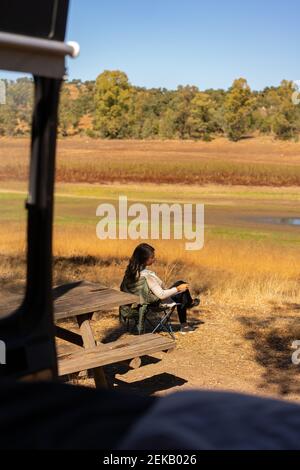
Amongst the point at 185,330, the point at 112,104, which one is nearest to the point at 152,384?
the point at 185,330

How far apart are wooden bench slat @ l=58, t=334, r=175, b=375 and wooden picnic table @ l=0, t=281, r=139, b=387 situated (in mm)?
178

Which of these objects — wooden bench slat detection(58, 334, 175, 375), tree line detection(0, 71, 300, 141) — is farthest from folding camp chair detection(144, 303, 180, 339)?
tree line detection(0, 71, 300, 141)

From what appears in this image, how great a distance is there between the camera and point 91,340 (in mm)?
6145

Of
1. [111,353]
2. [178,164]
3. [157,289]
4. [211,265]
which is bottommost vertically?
[211,265]

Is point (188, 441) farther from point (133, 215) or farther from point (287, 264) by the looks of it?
point (133, 215)

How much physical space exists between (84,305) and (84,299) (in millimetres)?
202

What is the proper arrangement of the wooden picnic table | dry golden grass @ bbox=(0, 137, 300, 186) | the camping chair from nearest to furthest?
the wooden picnic table < the camping chair < dry golden grass @ bbox=(0, 137, 300, 186)

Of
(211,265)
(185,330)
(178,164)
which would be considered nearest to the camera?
(185,330)

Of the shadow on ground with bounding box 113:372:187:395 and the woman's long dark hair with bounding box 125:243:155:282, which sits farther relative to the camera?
the woman's long dark hair with bounding box 125:243:155:282

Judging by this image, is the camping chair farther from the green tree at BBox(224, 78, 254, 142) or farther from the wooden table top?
the green tree at BBox(224, 78, 254, 142)

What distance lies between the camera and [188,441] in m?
1.41

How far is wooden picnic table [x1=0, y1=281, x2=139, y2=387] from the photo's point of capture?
584cm

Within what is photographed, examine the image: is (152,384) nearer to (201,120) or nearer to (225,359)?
(225,359)

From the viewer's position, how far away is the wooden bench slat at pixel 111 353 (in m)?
5.37
